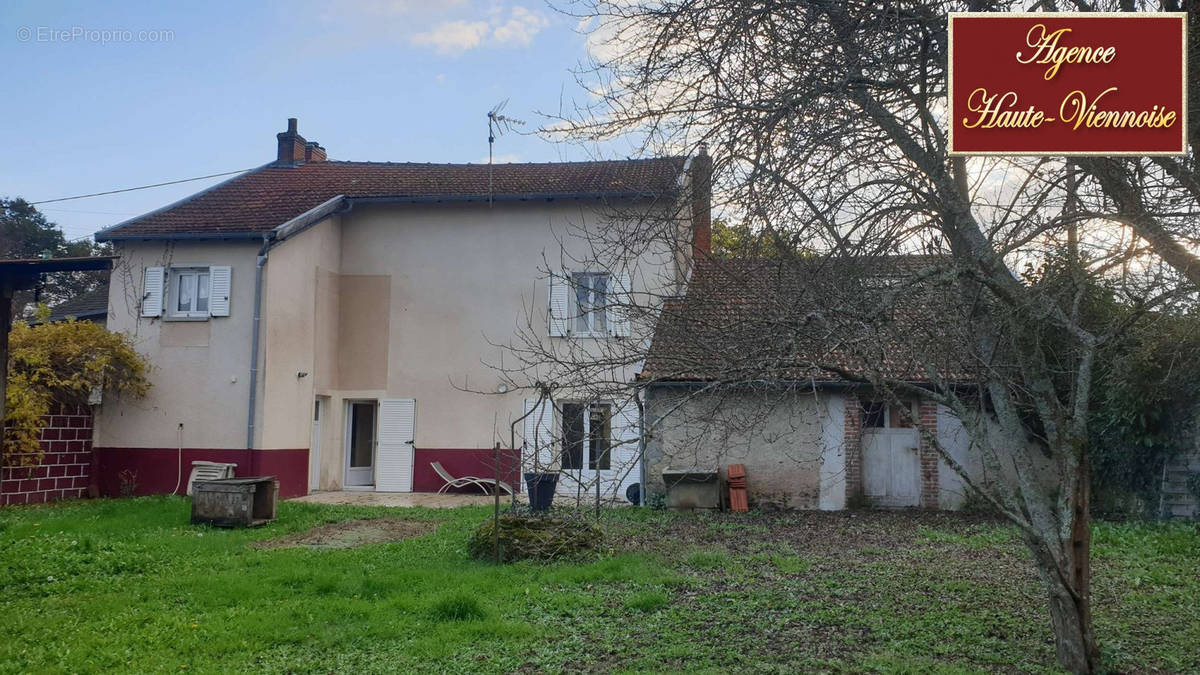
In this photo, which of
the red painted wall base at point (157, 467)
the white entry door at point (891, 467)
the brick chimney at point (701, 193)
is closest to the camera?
the brick chimney at point (701, 193)

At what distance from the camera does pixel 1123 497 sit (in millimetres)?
14617

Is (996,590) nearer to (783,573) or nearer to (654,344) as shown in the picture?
(783,573)

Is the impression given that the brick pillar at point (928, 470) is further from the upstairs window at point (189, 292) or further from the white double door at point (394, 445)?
the upstairs window at point (189, 292)

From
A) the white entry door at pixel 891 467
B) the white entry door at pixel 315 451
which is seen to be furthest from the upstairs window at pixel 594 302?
the white entry door at pixel 891 467

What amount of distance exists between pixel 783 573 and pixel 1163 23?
20.5 feet

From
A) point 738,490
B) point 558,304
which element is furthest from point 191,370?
point 738,490

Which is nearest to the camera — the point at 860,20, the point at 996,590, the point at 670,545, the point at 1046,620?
the point at 860,20

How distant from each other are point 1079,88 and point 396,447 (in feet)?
51.3

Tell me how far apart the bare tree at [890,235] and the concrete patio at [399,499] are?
10495mm

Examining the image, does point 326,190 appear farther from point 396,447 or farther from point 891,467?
point 891,467

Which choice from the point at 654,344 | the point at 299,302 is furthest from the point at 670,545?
the point at 299,302

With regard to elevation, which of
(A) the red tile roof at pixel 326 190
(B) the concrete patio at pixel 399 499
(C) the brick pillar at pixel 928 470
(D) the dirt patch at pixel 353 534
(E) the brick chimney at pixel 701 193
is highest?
(A) the red tile roof at pixel 326 190

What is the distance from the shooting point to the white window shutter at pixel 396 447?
1881cm

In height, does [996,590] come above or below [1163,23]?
below
